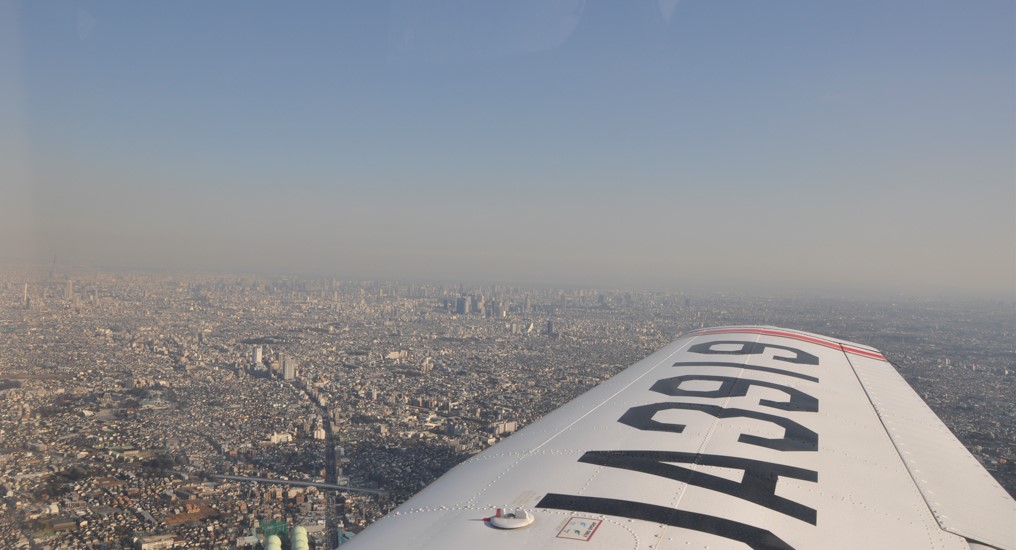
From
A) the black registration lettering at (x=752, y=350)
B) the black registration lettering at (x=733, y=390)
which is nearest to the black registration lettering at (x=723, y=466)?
the black registration lettering at (x=733, y=390)

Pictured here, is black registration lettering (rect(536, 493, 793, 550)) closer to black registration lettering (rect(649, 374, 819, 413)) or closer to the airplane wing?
the airplane wing

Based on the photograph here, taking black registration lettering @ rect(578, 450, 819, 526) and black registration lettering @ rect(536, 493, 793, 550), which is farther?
black registration lettering @ rect(578, 450, 819, 526)

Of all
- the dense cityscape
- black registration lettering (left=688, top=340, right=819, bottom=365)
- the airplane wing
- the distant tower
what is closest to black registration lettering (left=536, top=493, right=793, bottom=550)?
the airplane wing

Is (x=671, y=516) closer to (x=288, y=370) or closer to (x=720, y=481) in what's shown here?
(x=720, y=481)

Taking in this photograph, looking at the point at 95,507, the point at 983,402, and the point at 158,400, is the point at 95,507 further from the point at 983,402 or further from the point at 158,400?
the point at 983,402

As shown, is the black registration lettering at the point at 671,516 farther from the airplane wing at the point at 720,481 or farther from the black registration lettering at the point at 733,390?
the black registration lettering at the point at 733,390

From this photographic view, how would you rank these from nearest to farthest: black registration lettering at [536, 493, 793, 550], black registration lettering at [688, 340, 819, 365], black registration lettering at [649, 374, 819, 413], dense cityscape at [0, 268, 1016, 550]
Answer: black registration lettering at [536, 493, 793, 550] < black registration lettering at [649, 374, 819, 413] < black registration lettering at [688, 340, 819, 365] < dense cityscape at [0, 268, 1016, 550]

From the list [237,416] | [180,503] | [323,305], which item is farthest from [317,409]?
[323,305]
